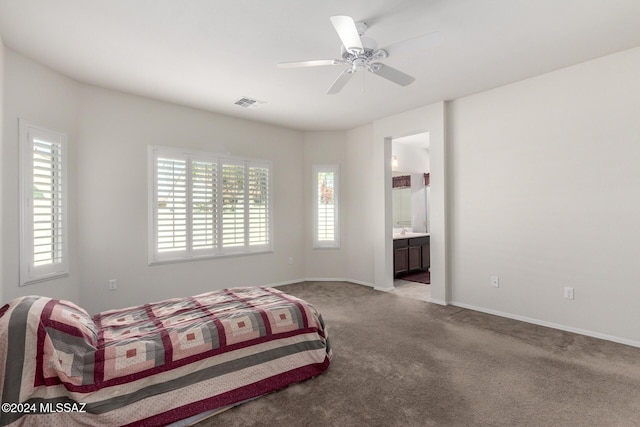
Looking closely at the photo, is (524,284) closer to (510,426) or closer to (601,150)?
(601,150)

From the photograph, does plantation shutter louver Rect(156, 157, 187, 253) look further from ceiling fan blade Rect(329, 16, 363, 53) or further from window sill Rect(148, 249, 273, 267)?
ceiling fan blade Rect(329, 16, 363, 53)

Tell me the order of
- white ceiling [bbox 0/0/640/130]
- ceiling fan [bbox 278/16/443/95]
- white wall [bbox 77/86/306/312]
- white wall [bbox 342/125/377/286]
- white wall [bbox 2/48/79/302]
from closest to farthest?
1. ceiling fan [bbox 278/16/443/95]
2. white ceiling [bbox 0/0/640/130]
3. white wall [bbox 2/48/79/302]
4. white wall [bbox 77/86/306/312]
5. white wall [bbox 342/125/377/286]

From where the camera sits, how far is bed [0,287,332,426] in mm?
1722

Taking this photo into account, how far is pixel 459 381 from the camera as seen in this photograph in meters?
2.48

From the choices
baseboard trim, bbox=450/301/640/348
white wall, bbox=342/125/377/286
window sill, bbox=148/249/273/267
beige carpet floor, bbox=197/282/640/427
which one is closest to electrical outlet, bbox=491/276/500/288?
baseboard trim, bbox=450/301/640/348

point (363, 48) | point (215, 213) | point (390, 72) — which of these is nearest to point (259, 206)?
point (215, 213)

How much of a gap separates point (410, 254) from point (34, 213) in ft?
19.0

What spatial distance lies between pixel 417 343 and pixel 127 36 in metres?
3.90

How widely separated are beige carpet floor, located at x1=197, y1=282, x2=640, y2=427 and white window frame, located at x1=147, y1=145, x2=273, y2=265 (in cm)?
218

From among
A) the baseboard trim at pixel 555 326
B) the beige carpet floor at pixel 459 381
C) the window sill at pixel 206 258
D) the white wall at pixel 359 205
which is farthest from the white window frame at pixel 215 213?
the baseboard trim at pixel 555 326

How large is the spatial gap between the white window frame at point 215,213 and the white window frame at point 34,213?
919 millimetres

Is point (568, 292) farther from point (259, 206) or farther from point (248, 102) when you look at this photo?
point (248, 102)

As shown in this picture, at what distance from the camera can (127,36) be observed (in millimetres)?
2783

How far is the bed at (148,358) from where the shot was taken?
172 cm
